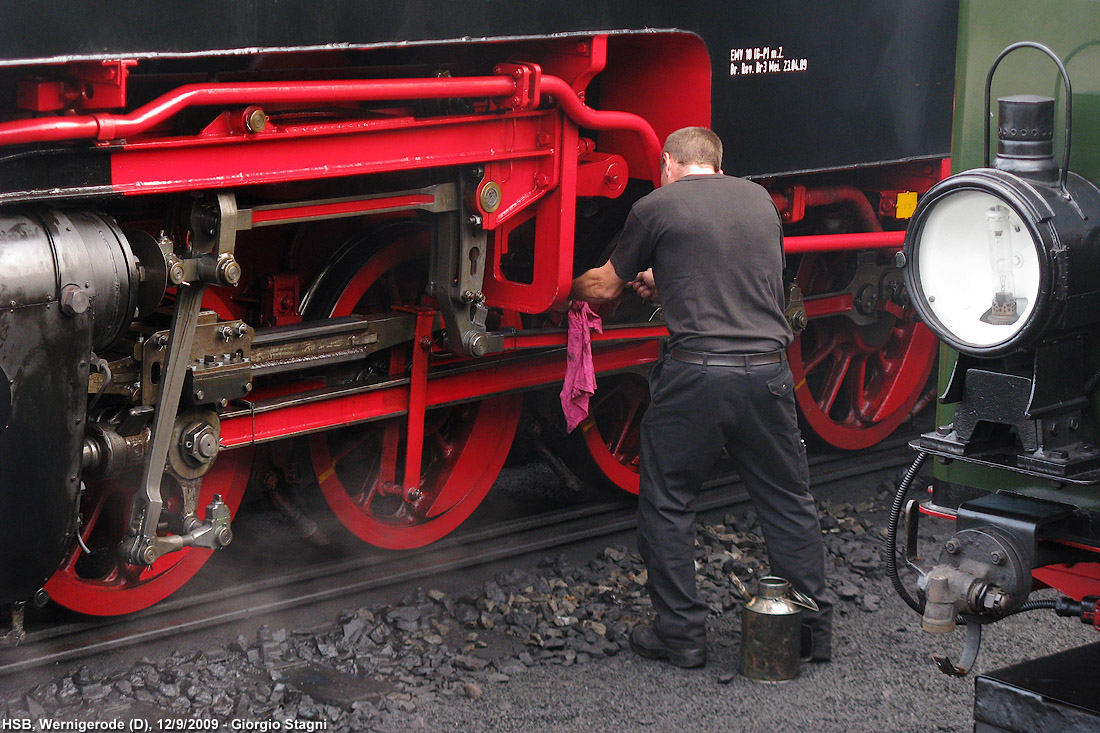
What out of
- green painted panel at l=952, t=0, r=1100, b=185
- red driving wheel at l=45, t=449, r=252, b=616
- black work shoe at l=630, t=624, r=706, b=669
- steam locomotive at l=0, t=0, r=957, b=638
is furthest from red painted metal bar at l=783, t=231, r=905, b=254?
green painted panel at l=952, t=0, r=1100, b=185

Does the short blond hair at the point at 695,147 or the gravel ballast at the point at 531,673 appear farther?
the short blond hair at the point at 695,147

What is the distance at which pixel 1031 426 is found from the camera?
2270 millimetres

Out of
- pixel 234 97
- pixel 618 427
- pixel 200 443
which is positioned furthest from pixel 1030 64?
pixel 618 427

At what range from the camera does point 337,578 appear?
4973 millimetres

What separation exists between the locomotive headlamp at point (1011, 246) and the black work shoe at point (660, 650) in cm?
221

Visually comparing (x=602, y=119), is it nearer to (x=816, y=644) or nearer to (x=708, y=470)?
(x=708, y=470)

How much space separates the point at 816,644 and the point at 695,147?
5.76ft

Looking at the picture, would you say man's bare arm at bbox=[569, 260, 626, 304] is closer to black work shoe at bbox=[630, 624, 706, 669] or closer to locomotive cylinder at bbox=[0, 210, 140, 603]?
black work shoe at bbox=[630, 624, 706, 669]

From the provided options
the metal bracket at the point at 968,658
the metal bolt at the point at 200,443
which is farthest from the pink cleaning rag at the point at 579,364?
the metal bracket at the point at 968,658

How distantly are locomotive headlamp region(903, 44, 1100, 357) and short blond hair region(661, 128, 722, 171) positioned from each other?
6.73 feet

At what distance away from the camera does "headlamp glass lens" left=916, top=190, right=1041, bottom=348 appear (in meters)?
2.24

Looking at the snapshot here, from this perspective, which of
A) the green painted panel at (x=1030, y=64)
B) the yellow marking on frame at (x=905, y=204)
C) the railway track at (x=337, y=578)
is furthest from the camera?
the yellow marking on frame at (x=905, y=204)

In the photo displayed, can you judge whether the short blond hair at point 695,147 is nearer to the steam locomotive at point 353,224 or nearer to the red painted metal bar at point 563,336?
the steam locomotive at point 353,224

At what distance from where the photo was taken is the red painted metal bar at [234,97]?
3180 mm
